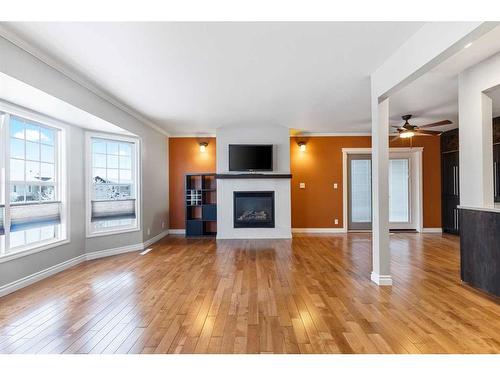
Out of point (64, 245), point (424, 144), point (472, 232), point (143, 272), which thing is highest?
point (424, 144)

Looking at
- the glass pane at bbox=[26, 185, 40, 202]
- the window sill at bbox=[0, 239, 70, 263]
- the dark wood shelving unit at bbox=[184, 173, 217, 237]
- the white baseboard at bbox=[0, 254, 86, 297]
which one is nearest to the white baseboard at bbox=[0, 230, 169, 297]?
the white baseboard at bbox=[0, 254, 86, 297]

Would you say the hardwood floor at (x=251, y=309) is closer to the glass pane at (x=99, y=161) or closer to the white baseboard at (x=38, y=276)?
the white baseboard at (x=38, y=276)

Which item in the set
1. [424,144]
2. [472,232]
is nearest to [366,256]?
Result: [472,232]

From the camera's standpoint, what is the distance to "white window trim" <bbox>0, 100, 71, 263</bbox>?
3.27 metres

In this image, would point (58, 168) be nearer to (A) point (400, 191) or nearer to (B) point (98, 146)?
(B) point (98, 146)

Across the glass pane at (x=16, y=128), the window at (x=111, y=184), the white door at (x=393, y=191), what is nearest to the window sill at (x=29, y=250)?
the window at (x=111, y=184)

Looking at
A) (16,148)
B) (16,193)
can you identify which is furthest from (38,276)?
(16,148)

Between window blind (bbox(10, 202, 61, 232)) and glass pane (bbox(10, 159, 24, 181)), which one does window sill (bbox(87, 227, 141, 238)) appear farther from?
glass pane (bbox(10, 159, 24, 181))

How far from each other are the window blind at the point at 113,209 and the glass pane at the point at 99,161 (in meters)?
0.64
